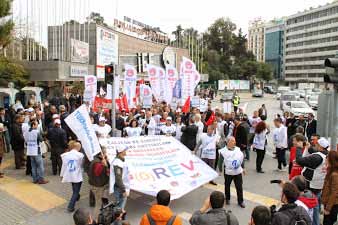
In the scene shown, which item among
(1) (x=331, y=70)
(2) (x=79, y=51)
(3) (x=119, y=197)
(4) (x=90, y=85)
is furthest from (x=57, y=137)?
(2) (x=79, y=51)

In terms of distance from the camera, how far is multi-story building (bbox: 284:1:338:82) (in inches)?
5340

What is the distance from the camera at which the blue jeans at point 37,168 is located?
10.7 m

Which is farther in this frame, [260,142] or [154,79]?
[154,79]

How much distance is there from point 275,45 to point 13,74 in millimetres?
157051

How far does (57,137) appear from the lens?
36.6 ft

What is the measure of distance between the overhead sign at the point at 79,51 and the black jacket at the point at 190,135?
20.3 meters

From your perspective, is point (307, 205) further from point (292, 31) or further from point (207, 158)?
point (292, 31)

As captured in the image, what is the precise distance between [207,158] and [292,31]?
510 feet

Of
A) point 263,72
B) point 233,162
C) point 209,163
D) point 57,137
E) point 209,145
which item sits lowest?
point 209,163

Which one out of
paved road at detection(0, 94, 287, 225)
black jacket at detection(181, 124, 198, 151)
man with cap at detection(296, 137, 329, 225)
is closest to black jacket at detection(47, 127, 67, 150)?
paved road at detection(0, 94, 287, 225)

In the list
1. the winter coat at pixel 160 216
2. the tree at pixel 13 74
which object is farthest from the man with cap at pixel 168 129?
the tree at pixel 13 74

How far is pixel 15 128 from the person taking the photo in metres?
11.9

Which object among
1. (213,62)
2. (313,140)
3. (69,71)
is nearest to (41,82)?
(69,71)

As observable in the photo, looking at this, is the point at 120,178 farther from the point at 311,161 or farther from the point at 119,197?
the point at 311,161
